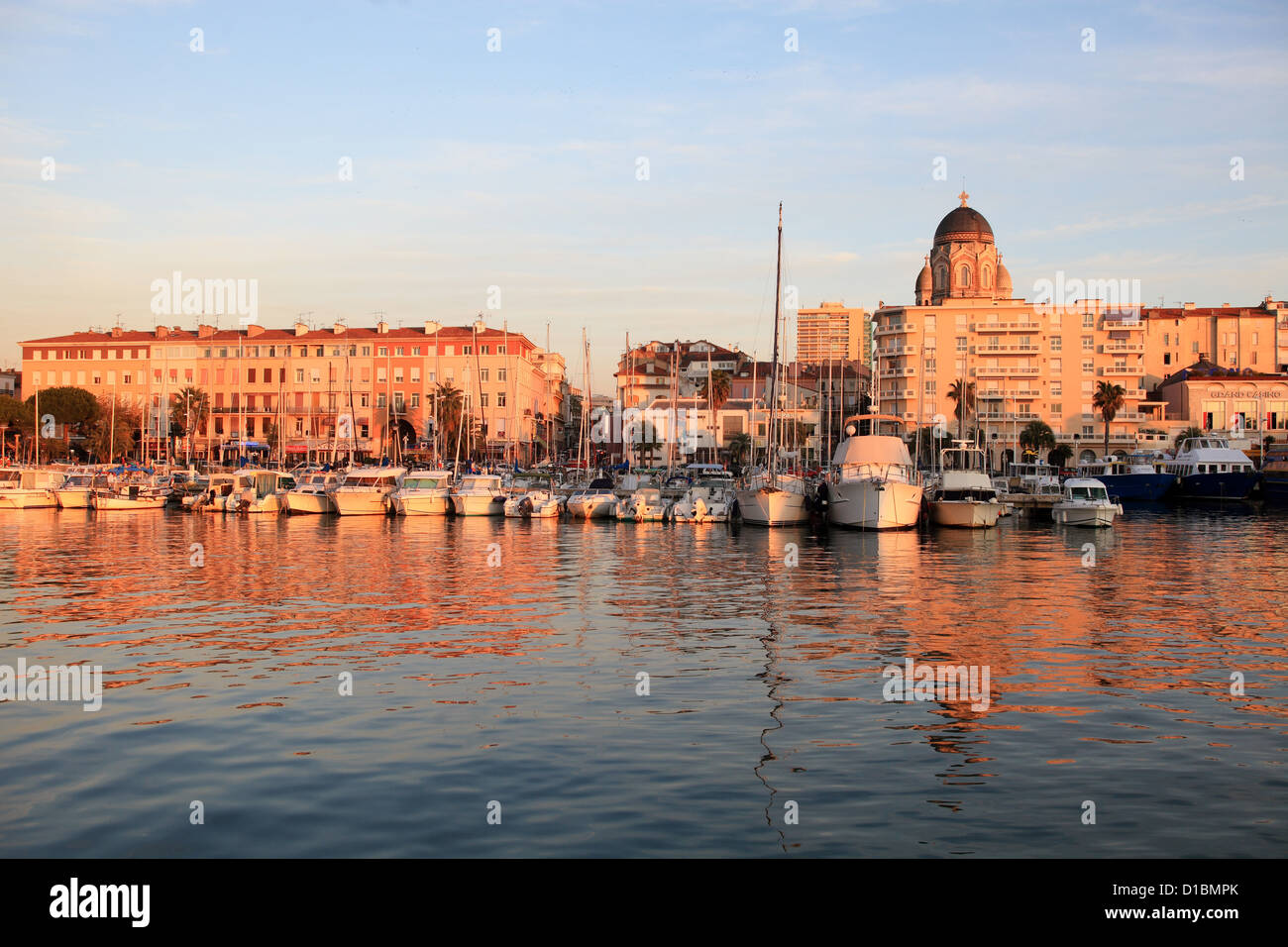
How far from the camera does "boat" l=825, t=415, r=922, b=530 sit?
53.9 m

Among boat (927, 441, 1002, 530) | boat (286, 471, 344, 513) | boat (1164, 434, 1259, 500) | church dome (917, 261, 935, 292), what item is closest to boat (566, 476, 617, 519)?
boat (286, 471, 344, 513)

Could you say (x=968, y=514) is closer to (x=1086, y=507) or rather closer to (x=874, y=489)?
(x=874, y=489)

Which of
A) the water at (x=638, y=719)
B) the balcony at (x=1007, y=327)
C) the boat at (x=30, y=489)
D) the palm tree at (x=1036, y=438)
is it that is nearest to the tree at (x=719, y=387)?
the balcony at (x=1007, y=327)

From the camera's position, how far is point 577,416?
200 metres

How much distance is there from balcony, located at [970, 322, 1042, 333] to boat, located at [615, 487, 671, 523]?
77.1 metres

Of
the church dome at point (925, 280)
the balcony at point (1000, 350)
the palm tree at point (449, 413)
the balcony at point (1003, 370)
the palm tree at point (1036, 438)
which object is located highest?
the church dome at point (925, 280)

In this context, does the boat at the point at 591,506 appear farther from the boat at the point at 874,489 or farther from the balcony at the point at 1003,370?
the balcony at the point at 1003,370

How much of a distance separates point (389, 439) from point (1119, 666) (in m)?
112

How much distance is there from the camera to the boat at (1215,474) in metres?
88.7

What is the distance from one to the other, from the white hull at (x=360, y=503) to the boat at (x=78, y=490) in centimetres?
1928

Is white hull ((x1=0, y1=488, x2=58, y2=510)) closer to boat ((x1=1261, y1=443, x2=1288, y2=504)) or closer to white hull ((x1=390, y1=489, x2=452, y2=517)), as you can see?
white hull ((x1=390, y1=489, x2=452, y2=517))

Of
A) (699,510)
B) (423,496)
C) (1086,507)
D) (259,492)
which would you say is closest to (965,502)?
(1086,507)
